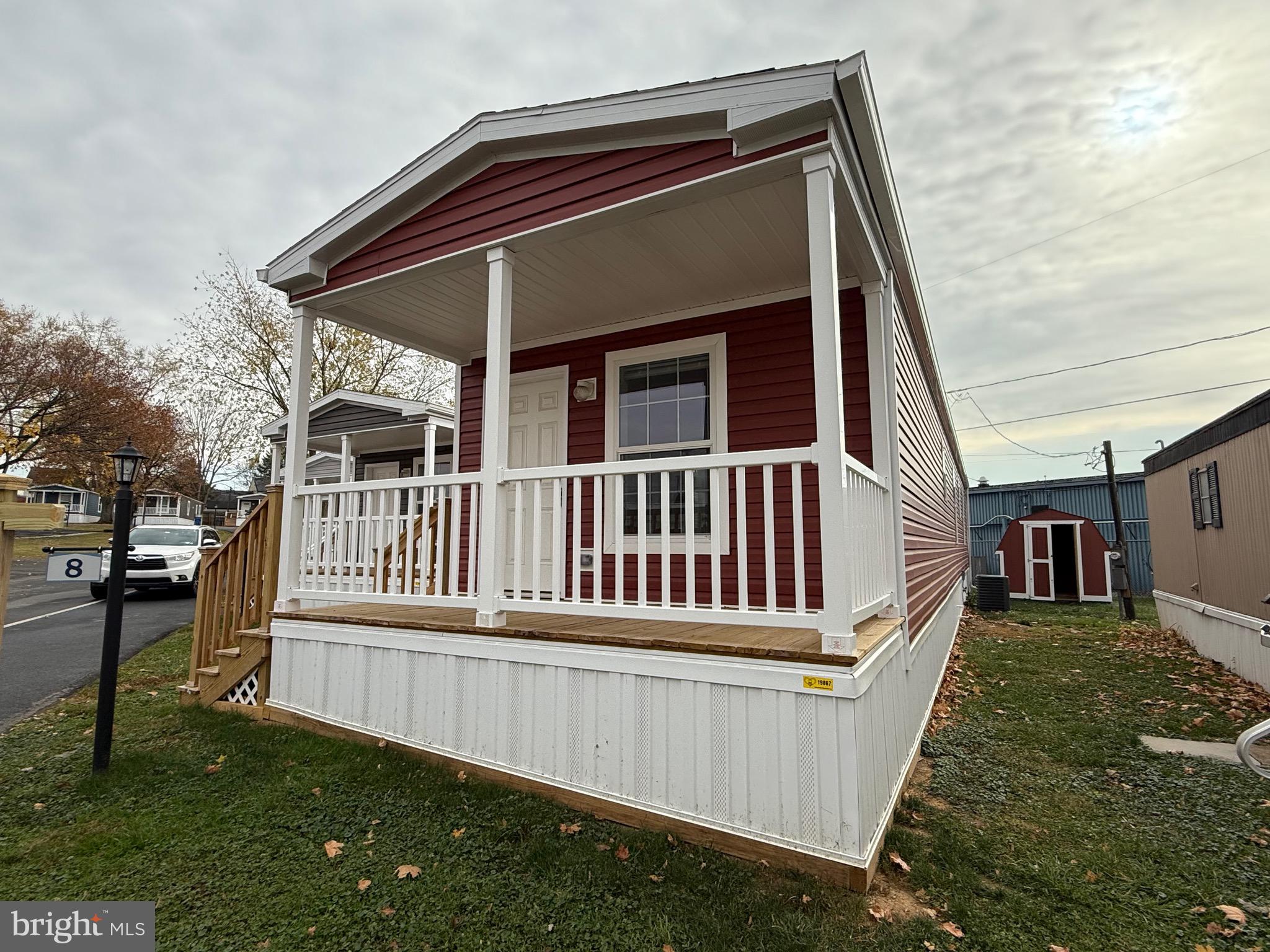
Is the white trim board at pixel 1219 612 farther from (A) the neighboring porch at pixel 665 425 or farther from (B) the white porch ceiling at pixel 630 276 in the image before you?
→ (B) the white porch ceiling at pixel 630 276

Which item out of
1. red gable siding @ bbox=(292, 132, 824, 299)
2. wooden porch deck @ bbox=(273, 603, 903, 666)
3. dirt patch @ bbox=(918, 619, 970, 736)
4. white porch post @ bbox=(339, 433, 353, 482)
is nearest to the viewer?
wooden porch deck @ bbox=(273, 603, 903, 666)

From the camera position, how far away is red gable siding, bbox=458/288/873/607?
4.32 meters

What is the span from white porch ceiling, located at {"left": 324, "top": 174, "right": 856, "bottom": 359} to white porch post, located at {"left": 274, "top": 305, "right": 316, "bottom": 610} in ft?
1.63

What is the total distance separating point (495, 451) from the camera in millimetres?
3691

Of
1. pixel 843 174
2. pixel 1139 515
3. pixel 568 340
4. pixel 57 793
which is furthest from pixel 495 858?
pixel 1139 515

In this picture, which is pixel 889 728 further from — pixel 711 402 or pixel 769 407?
pixel 711 402

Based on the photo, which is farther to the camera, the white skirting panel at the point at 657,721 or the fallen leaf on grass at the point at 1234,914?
the white skirting panel at the point at 657,721

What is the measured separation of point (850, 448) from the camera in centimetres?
→ 429

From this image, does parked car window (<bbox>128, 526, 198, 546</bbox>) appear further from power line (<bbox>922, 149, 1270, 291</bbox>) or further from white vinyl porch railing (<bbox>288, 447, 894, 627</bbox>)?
power line (<bbox>922, 149, 1270, 291</bbox>)

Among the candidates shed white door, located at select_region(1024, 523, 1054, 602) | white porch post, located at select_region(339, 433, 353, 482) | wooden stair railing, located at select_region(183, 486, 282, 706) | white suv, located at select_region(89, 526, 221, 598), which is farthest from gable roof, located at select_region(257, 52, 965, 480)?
shed white door, located at select_region(1024, 523, 1054, 602)

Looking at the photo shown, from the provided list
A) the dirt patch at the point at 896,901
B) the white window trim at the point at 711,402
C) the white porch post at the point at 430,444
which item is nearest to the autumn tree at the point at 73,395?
the white porch post at the point at 430,444

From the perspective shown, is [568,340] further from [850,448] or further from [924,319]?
[924,319]

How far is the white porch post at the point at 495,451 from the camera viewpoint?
3605mm

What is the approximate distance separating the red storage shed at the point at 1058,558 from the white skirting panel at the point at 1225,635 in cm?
508
